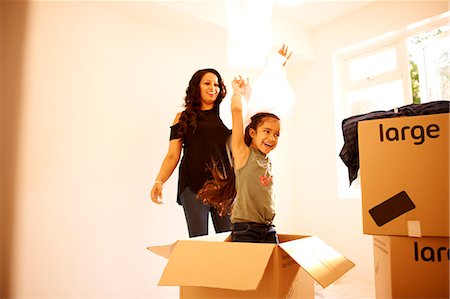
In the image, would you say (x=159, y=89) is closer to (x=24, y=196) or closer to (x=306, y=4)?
(x=24, y=196)

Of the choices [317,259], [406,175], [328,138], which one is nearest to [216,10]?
[328,138]

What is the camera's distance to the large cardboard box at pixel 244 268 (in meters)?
0.87

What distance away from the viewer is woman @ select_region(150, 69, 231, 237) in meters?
1.76

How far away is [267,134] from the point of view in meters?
1.38

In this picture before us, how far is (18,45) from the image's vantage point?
196cm

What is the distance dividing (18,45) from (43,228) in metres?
1.03

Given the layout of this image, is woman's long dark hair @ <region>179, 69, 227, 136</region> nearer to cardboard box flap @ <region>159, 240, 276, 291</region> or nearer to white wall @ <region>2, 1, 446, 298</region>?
white wall @ <region>2, 1, 446, 298</region>

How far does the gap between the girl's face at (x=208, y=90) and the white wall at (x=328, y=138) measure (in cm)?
146

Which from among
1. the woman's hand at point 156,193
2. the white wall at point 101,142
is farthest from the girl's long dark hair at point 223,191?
the white wall at point 101,142

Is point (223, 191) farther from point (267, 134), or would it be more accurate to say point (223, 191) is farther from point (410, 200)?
point (410, 200)

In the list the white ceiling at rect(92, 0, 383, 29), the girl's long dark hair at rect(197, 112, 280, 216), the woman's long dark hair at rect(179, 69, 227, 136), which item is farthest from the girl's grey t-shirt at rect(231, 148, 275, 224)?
the white ceiling at rect(92, 0, 383, 29)

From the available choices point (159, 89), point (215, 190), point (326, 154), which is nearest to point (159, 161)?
point (159, 89)

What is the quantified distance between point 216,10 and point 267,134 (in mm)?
1460

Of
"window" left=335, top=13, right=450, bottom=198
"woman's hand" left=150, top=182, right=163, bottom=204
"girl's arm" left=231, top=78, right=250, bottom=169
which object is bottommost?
"woman's hand" left=150, top=182, right=163, bottom=204
